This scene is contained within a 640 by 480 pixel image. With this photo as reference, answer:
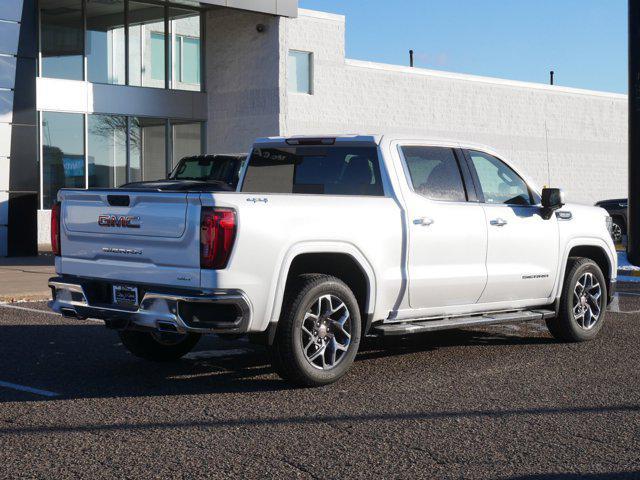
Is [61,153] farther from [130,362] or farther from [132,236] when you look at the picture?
[132,236]

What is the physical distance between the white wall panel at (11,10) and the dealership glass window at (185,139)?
6.98m

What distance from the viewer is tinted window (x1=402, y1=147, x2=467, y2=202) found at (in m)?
8.69

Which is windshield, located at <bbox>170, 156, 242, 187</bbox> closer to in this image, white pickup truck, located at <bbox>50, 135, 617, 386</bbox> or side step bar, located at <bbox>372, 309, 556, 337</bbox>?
white pickup truck, located at <bbox>50, 135, 617, 386</bbox>

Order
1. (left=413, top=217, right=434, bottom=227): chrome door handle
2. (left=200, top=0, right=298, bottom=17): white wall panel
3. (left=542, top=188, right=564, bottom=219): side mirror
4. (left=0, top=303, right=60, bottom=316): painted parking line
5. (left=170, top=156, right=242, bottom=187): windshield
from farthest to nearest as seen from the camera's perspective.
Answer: (left=200, top=0, right=298, bottom=17): white wall panel < (left=170, top=156, right=242, bottom=187): windshield < (left=0, top=303, right=60, bottom=316): painted parking line < (left=542, top=188, right=564, bottom=219): side mirror < (left=413, top=217, right=434, bottom=227): chrome door handle

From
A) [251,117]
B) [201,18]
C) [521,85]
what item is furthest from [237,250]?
[521,85]

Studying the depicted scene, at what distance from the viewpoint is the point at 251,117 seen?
27.3 meters

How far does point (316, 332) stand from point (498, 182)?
2793mm

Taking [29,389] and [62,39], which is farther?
[62,39]

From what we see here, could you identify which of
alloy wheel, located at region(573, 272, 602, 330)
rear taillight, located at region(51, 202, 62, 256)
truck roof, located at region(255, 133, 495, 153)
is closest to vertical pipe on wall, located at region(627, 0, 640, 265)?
alloy wheel, located at region(573, 272, 602, 330)

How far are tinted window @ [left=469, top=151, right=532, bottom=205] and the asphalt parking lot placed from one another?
4.71 feet

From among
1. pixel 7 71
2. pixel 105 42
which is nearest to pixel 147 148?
pixel 105 42

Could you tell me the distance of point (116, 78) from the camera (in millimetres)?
26906

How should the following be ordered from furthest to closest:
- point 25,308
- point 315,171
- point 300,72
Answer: point 300,72, point 25,308, point 315,171

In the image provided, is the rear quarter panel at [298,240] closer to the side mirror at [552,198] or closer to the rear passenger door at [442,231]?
the rear passenger door at [442,231]
